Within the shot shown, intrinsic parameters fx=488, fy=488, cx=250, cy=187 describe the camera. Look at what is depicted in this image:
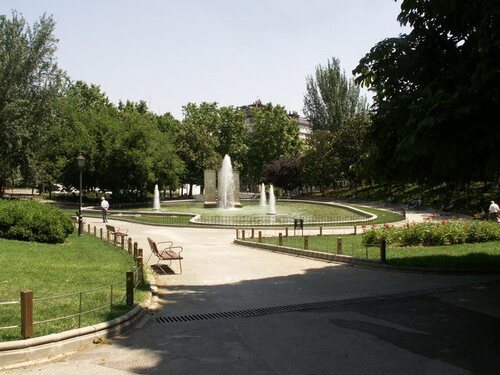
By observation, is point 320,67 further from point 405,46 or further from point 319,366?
point 319,366

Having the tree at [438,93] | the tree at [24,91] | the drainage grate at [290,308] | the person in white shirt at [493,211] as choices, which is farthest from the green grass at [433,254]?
the tree at [24,91]

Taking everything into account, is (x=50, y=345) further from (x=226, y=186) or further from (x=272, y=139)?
(x=272, y=139)

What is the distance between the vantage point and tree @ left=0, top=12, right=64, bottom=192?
3472 centimetres

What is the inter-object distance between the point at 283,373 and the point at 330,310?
3.65m

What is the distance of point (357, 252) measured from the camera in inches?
684

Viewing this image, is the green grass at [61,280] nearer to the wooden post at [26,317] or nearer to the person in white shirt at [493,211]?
the wooden post at [26,317]

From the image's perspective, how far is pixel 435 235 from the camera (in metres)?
19.1

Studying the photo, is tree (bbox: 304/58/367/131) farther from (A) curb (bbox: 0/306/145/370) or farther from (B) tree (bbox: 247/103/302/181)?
(A) curb (bbox: 0/306/145/370)

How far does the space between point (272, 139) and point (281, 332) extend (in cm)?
7767

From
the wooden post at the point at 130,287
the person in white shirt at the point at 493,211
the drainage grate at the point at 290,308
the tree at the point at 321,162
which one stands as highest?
the tree at the point at 321,162

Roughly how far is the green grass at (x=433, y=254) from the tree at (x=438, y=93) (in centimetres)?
348

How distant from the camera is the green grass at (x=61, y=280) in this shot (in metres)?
→ 8.16

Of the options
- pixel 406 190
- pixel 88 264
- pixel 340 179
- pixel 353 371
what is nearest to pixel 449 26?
pixel 353 371

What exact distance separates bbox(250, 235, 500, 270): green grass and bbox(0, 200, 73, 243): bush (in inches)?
360
